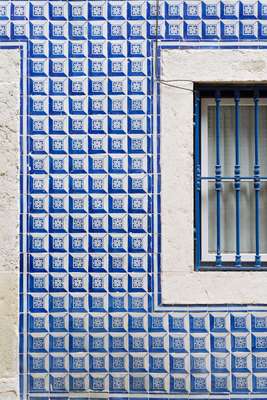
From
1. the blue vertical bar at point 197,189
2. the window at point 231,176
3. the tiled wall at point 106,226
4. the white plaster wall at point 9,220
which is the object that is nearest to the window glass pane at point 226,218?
the window at point 231,176

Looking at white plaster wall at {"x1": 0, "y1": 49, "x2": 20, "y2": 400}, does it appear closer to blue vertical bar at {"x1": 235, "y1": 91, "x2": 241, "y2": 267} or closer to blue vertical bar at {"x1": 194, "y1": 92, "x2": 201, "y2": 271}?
blue vertical bar at {"x1": 194, "y1": 92, "x2": 201, "y2": 271}

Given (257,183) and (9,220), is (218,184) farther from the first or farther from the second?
(9,220)

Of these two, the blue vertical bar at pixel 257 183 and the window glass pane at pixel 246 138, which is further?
the window glass pane at pixel 246 138

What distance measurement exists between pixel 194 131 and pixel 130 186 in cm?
60

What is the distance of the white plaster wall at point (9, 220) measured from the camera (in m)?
4.77

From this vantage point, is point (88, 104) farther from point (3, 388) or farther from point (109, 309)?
point (3, 388)

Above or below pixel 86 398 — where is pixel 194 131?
above

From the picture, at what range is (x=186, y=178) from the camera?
4805mm

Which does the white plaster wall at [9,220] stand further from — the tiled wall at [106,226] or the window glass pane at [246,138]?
the window glass pane at [246,138]

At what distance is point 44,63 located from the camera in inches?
191

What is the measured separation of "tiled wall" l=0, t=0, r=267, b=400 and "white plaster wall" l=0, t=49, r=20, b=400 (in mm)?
69

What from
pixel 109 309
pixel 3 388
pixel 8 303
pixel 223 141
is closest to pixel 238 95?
pixel 223 141

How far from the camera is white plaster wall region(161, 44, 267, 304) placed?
478 centimetres

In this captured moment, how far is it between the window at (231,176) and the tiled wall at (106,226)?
1.17 feet
